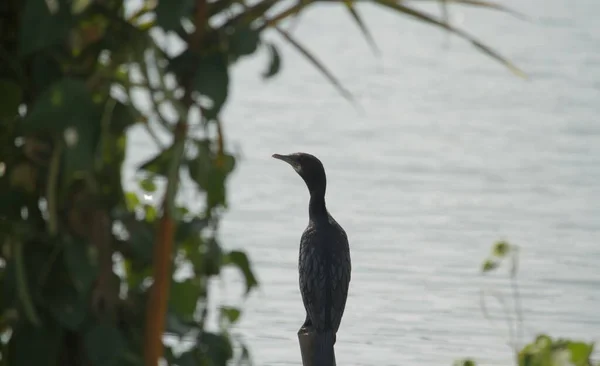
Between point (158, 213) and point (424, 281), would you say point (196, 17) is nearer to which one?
point (158, 213)

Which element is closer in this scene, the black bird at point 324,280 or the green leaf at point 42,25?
the green leaf at point 42,25

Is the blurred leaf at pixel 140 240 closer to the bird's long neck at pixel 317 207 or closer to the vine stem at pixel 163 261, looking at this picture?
the vine stem at pixel 163 261

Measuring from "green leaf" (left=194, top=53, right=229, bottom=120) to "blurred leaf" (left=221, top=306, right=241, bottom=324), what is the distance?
0.49 metres

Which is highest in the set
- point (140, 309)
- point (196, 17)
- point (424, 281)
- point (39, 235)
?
point (196, 17)

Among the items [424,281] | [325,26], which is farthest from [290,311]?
[325,26]

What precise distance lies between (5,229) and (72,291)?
15cm

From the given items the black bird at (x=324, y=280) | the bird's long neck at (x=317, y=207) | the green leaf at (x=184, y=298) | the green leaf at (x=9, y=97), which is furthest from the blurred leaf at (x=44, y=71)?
the bird's long neck at (x=317, y=207)

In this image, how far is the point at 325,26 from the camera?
63.9 ft

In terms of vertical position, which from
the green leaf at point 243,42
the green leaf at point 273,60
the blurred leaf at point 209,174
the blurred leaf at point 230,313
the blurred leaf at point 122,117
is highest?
the green leaf at point 243,42

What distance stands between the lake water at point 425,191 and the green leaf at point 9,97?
0.46 m

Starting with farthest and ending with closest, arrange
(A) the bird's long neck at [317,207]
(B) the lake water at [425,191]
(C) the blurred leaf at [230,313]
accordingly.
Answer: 1. (B) the lake water at [425,191]
2. (A) the bird's long neck at [317,207]
3. (C) the blurred leaf at [230,313]

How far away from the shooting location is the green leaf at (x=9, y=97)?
2.21 metres

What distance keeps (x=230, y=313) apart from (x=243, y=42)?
0.59 m

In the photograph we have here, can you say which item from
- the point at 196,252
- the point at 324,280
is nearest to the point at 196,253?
the point at 196,252
